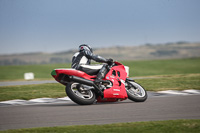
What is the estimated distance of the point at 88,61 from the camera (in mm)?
8906

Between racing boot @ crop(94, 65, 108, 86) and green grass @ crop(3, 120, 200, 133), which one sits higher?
racing boot @ crop(94, 65, 108, 86)

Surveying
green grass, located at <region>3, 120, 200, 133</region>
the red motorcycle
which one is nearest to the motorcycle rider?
the red motorcycle

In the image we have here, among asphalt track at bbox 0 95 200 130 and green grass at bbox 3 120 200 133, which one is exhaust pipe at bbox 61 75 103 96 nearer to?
asphalt track at bbox 0 95 200 130

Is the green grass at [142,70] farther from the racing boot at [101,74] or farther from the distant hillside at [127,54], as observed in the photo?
the racing boot at [101,74]

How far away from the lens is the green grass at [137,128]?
496 cm

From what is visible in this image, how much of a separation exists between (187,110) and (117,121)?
1.82 m

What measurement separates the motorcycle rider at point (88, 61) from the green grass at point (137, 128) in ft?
10.7

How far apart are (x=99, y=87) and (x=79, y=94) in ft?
1.85

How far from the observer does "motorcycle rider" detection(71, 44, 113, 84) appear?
866cm

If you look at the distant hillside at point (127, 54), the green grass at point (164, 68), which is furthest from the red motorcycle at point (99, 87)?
the distant hillside at point (127, 54)

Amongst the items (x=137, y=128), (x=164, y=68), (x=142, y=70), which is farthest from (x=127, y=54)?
(x=137, y=128)

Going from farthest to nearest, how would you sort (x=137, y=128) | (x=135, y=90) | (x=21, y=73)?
(x=21, y=73)
(x=135, y=90)
(x=137, y=128)

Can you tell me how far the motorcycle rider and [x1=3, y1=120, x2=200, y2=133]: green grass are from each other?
10.7 ft

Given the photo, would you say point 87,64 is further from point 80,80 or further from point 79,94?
point 79,94
